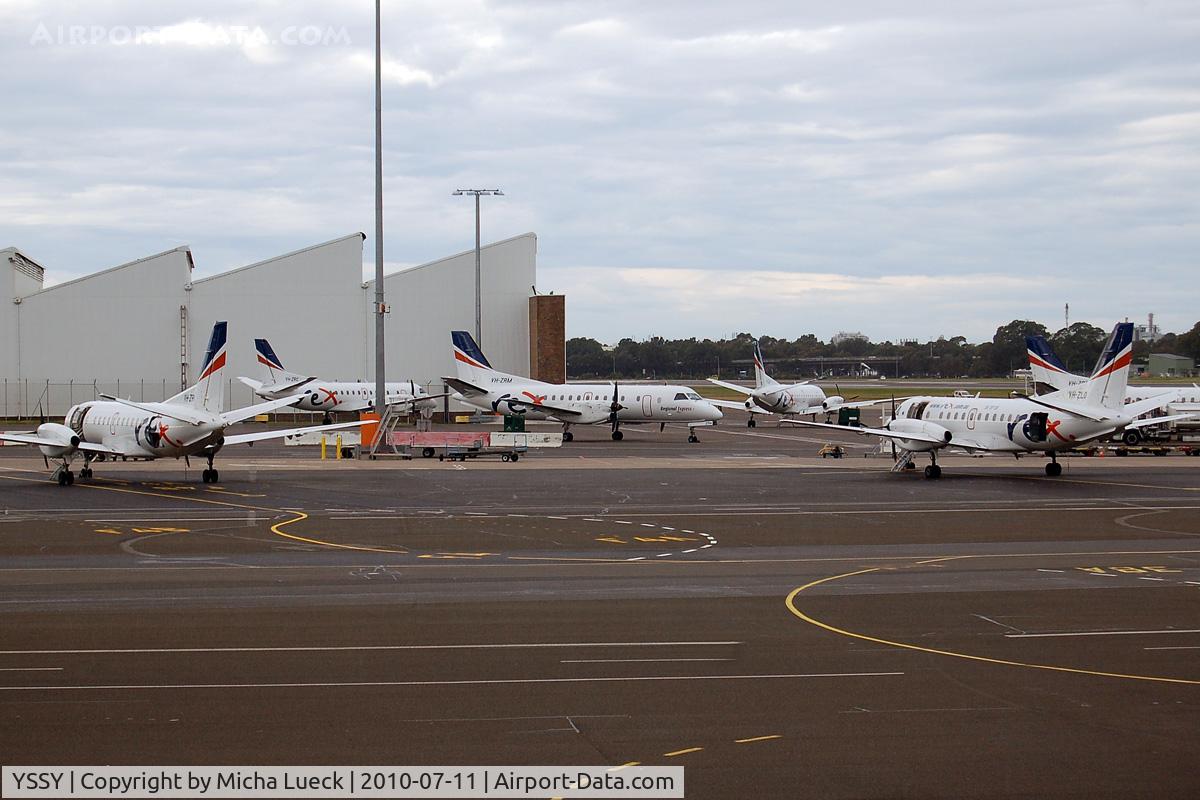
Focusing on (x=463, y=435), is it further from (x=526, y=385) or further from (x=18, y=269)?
(x=18, y=269)

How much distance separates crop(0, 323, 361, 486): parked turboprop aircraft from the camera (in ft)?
128

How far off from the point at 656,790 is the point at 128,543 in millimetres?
19336

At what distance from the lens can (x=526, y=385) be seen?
234ft

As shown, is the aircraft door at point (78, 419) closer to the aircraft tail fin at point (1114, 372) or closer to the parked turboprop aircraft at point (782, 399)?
the aircraft tail fin at point (1114, 372)

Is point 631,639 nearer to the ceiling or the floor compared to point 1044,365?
A: nearer to the floor

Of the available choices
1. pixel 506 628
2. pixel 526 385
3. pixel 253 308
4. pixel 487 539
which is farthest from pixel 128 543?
pixel 253 308

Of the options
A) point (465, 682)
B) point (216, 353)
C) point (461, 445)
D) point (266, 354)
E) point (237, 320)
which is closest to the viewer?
point (465, 682)

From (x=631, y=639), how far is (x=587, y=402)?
5273cm

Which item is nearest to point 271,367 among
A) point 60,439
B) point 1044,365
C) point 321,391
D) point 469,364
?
point 321,391

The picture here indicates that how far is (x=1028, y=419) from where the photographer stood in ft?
138

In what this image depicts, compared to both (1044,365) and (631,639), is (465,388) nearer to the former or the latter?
(1044,365)

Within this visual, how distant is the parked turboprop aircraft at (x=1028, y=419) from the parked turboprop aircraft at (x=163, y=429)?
21.6 m

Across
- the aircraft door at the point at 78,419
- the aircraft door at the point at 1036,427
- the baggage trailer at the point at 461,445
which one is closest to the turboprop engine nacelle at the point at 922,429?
the aircraft door at the point at 1036,427

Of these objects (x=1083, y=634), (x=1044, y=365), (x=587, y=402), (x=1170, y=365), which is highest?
(x=1170, y=365)
